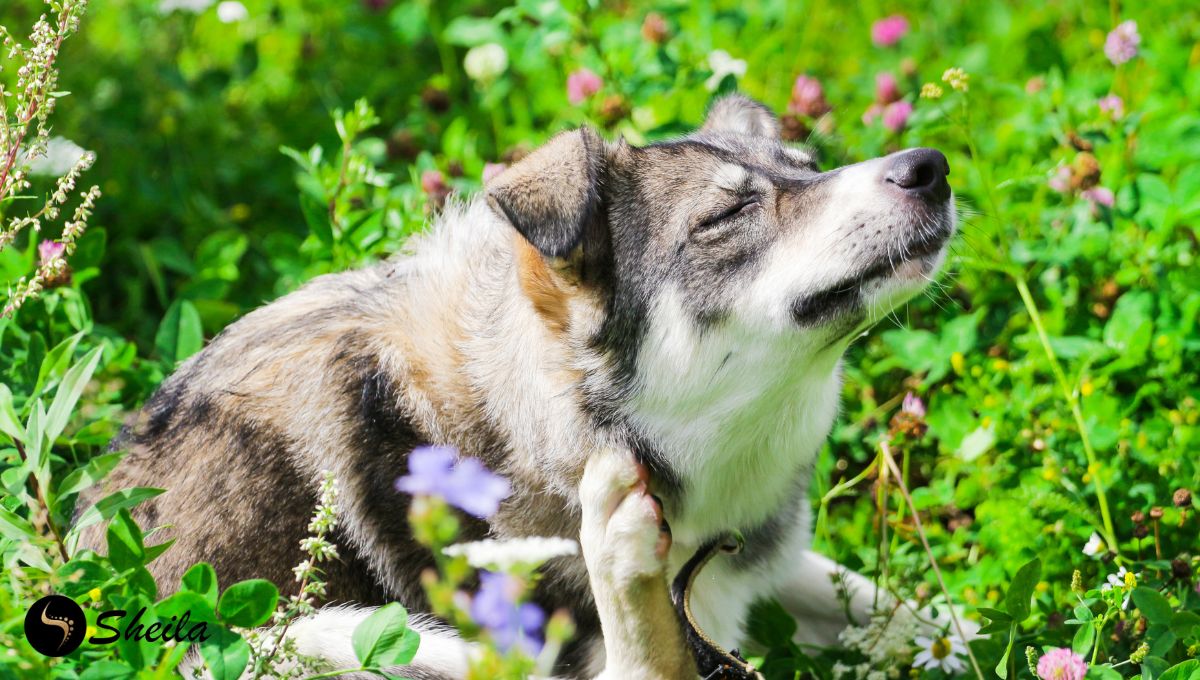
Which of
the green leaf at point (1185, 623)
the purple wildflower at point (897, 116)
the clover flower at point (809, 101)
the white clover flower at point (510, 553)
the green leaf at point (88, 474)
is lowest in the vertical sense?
the green leaf at point (1185, 623)

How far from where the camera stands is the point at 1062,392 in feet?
12.0

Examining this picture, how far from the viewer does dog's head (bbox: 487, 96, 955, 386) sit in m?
2.74

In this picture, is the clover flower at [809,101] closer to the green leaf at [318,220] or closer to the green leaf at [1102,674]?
the green leaf at [318,220]

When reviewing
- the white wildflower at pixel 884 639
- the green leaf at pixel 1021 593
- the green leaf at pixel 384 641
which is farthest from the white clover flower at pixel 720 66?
the green leaf at pixel 384 641

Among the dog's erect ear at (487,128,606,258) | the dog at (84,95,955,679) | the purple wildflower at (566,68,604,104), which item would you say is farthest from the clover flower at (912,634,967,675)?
the purple wildflower at (566,68,604,104)

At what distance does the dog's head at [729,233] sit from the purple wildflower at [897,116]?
156 centimetres

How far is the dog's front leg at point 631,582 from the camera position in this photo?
8.56 ft

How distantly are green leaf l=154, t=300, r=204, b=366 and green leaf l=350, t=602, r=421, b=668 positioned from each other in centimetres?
173

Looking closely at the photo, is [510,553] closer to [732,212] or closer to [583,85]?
[732,212]

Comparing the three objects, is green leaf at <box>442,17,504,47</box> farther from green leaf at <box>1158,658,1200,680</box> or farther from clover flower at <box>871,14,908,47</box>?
green leaf at <box>1158,658,1200,680</box>

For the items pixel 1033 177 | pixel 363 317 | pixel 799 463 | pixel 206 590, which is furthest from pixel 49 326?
pixel 1033 177

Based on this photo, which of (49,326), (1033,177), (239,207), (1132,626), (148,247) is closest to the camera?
(1132,626)

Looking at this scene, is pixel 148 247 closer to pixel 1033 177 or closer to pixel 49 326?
pixel 49 326

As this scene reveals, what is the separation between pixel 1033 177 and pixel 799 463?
50.4 inches
